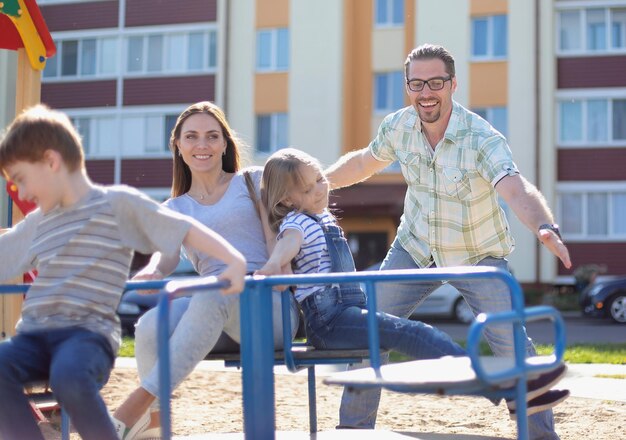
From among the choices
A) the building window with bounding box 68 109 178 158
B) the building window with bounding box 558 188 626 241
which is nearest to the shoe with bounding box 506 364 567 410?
the building window with bounding box 558 188 626 241

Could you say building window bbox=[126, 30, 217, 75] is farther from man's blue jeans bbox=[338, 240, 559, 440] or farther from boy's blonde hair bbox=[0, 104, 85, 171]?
boy's blonde hair bbox=[0, 104, 85, 171]

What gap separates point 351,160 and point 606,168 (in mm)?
23558

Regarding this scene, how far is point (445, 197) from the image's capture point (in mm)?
4910

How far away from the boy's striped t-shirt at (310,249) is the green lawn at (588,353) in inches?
231

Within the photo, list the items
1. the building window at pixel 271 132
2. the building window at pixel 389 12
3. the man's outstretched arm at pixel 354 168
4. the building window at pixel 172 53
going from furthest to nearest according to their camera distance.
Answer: the building window at pixel 172 53 < the building window at pixel 271 132 < the building window at pixel 389 12 < the man's outstretched arm at pixel 354 168

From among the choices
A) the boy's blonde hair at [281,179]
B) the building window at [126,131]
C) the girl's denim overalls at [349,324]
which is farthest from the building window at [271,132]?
the girl's denim overalls at [349,324]

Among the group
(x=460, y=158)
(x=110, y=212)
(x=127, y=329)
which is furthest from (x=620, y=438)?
(x=127, y=329)

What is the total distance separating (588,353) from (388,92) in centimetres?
1880

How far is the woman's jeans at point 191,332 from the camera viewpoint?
391 centimetres

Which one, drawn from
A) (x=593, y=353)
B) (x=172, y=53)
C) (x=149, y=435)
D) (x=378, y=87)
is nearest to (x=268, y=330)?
(x=149, y=435)

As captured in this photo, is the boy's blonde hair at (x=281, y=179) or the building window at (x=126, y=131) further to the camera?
the building window at (x=126, y=131)

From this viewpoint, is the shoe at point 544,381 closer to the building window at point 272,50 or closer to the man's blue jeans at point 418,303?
the man's blue jeans at point 418,303

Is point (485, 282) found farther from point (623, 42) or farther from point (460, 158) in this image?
point (623, 42)

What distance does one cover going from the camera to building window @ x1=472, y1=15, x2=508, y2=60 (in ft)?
91.0
